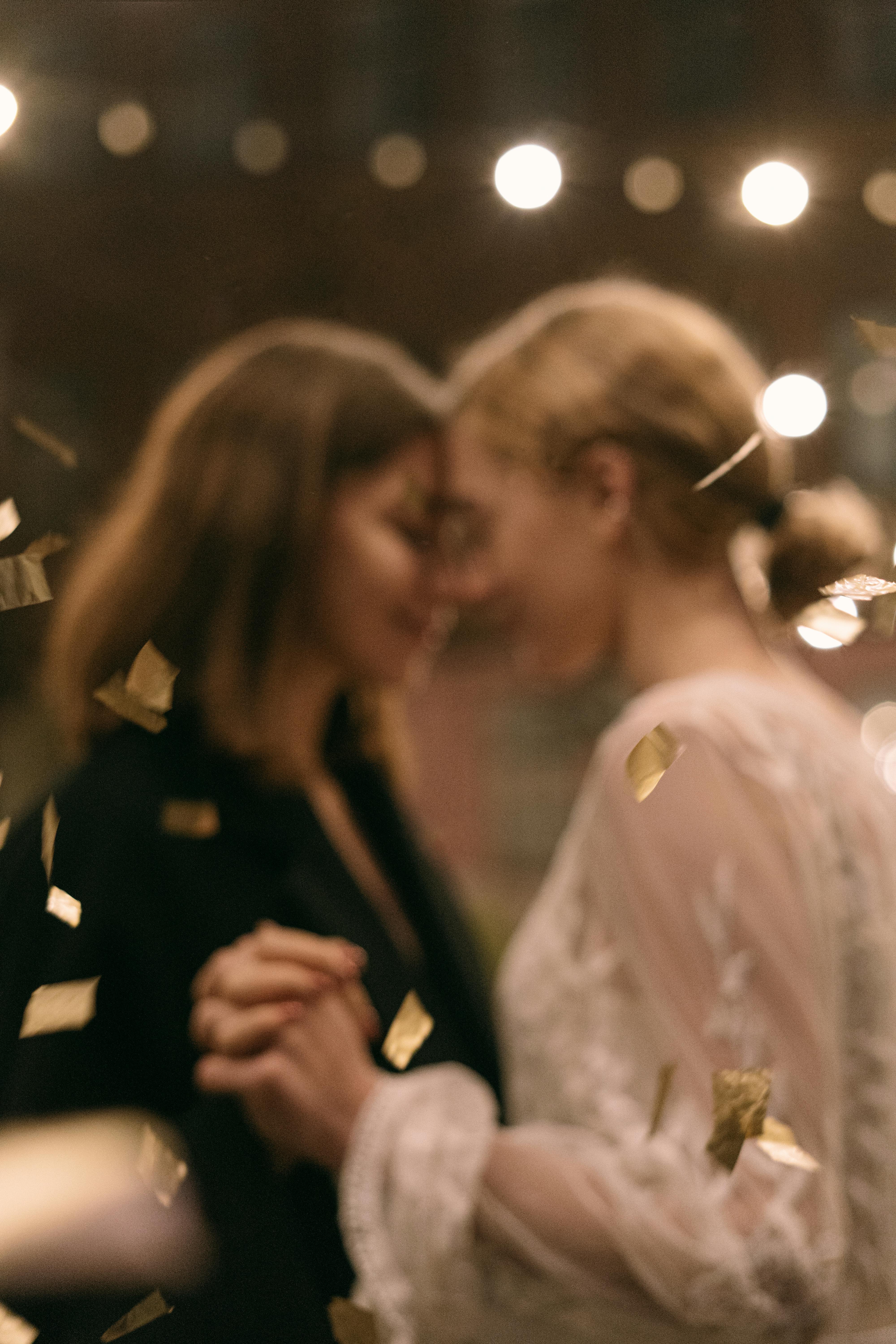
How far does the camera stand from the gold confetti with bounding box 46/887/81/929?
688 mm

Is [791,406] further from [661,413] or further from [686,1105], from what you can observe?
[686,1105]

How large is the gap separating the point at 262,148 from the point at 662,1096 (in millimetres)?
733

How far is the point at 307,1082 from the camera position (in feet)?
2.17

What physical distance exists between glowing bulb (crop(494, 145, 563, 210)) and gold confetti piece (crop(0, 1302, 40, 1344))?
0.87 metres

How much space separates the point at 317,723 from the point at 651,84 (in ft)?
1.79

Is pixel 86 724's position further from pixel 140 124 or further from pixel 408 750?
pixel 140 124

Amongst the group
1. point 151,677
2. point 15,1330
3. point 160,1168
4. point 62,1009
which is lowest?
point 15,1330

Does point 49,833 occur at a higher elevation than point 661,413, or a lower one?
lower

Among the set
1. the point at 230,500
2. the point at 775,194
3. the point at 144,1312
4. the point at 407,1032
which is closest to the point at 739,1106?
the point at 407,1032

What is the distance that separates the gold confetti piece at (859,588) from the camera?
73cm

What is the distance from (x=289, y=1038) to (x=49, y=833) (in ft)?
0.74

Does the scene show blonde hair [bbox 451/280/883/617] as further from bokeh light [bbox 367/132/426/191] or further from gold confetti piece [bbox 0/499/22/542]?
gold confetti piece [bbox 0/499/22/542]

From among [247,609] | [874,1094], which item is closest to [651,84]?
[247,609]

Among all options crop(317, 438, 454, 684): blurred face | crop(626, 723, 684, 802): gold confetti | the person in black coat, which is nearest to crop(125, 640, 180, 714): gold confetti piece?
the person in black coat
